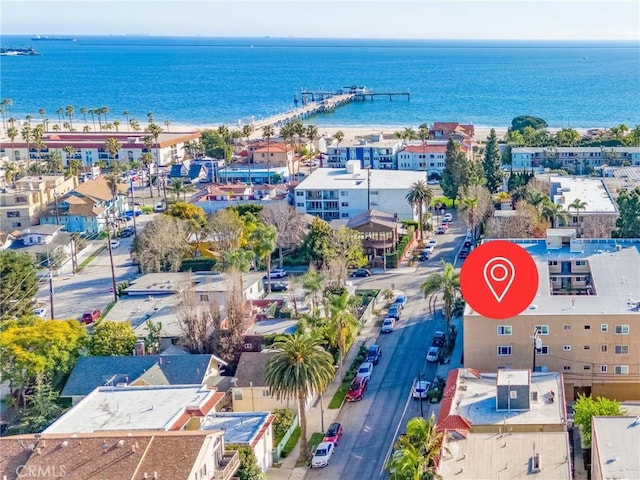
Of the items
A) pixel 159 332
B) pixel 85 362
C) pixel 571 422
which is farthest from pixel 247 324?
pixel 571 422

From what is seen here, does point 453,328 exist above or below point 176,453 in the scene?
below

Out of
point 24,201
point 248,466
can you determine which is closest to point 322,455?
point 248,466

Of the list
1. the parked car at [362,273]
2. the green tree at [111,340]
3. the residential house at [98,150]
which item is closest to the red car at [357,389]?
the green tree at [111,340]

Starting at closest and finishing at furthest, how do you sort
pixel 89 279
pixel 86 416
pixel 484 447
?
pixel 484 447
pixel 86 416
pixel 89 279

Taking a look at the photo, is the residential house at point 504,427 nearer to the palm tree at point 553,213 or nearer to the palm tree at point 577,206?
the palm tree at point 553,213

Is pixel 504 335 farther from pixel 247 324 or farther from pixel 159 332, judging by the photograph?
pixel 159 332

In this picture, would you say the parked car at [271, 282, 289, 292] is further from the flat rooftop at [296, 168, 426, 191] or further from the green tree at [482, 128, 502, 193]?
the green tree at [482, 128, 502, 193]
